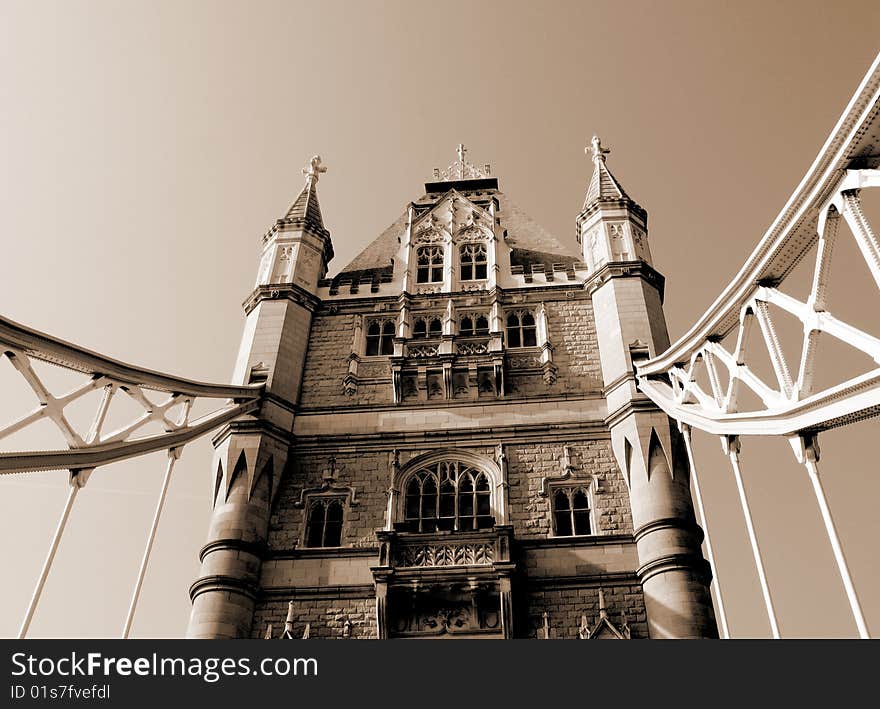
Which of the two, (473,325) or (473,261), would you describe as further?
(473,261)

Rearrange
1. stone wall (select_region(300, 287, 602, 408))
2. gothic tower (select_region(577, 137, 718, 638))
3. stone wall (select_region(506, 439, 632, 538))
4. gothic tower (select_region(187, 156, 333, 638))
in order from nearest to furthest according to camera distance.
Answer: gothic tower (select_region(577, 137, 718, 638))
gothic tower (select_region(187, 156, 333, 638))
stone wall (select_region(506, 439, 632, 538))
stone wall (select_region(300, 287, 602, 408))

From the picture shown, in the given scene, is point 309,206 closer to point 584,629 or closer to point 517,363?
point 517,363

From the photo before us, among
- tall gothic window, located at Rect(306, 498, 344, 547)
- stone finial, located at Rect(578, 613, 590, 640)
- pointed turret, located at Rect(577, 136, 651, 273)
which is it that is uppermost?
pointed turret, located at Rect(577, 136, 651, 273)

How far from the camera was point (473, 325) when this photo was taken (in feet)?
75.6

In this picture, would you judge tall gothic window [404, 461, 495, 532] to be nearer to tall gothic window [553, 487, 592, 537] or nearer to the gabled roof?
tall gothic window [553, 487, 592, 537]

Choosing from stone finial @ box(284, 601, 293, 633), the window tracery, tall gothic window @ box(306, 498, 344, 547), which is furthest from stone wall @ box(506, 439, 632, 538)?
stone finial @ box(284, 601, 293, 633)

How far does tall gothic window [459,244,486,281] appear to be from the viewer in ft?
82.2

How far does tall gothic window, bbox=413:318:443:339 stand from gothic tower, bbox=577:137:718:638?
4.45m

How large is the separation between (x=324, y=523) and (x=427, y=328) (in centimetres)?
683

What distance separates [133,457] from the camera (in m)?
15.4

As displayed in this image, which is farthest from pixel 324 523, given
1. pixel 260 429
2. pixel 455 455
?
pixel 455 455
